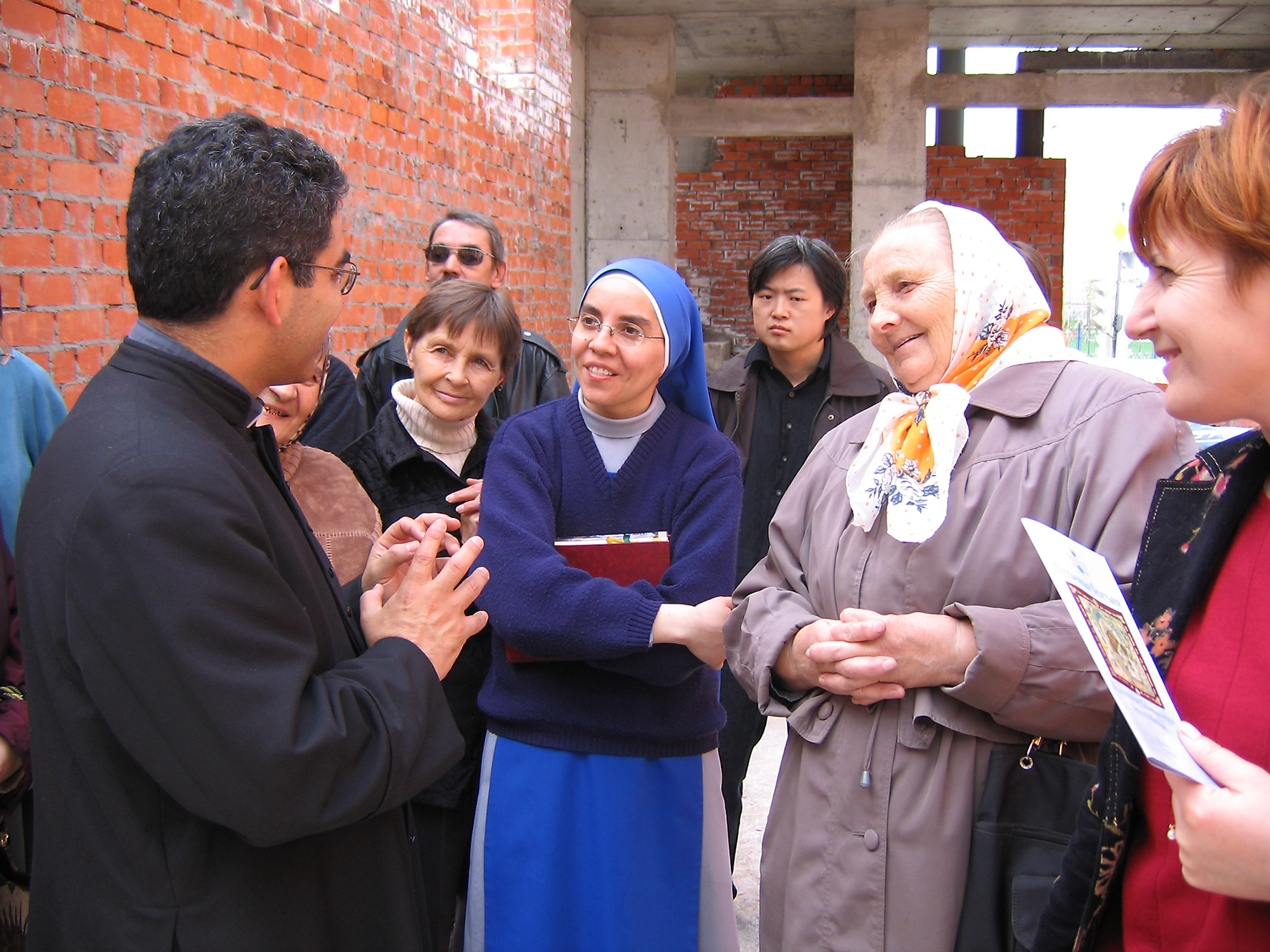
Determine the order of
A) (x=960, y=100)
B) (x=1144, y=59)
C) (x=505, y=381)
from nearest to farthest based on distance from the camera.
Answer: (x=505, y=381) → (x=960, y=100) → (x=1144, y=59)

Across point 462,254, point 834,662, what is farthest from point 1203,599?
point 462,254

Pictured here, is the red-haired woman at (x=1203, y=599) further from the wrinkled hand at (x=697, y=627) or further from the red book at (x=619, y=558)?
the red book at (x=619, y=558)

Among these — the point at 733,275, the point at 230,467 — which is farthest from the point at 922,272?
the point at 733,275

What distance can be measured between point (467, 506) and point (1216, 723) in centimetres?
174

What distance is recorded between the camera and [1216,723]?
1.15 meters

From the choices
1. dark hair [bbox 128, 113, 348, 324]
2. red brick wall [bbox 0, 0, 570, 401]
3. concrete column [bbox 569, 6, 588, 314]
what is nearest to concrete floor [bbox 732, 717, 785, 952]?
dark hair [bbox 128, 113, 348, 324]

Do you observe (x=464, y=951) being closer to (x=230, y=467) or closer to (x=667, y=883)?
(x=667, y=883)

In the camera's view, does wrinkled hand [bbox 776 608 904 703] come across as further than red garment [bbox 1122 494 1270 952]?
Yes

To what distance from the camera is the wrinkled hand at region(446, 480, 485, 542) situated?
2.45 m

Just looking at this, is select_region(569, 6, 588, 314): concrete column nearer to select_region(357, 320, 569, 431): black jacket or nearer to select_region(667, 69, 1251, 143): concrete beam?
select_region(667, 69, 1251, 143): concrete beam

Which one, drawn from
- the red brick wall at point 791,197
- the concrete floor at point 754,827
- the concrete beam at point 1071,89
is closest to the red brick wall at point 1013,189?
the red brick wall at point 791,197

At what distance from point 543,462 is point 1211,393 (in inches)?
53.4

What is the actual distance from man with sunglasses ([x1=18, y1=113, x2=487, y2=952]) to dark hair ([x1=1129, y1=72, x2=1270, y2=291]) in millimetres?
1167

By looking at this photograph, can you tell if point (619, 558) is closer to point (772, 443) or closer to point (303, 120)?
point (772, 443)
